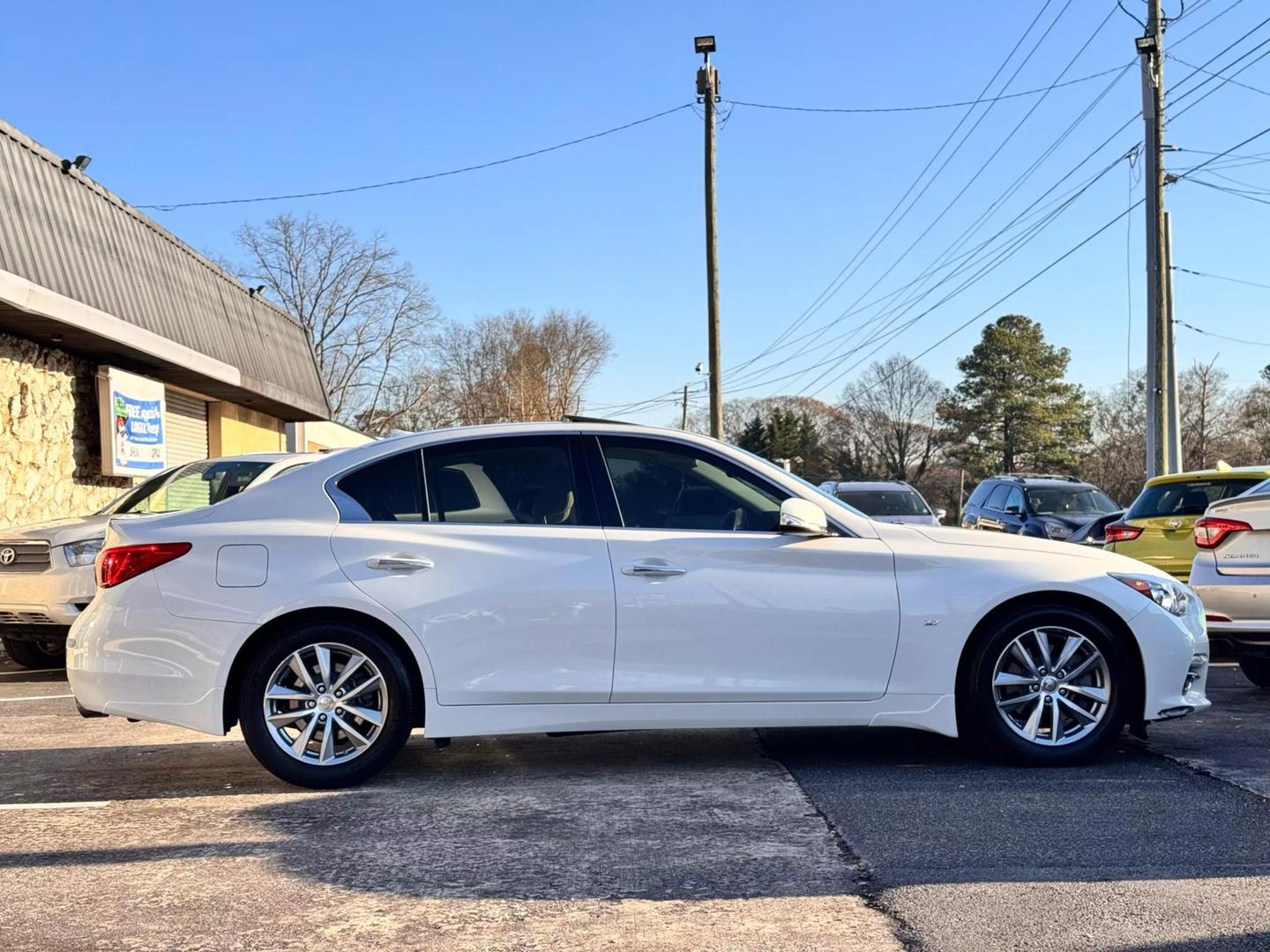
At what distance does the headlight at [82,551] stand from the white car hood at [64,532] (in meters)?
0.03

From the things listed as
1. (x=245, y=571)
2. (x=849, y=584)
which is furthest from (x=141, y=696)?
(x=849, y=584)

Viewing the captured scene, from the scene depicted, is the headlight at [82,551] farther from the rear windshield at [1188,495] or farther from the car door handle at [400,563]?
the rear windshield at [1188,495]

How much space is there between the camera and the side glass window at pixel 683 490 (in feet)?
18.6

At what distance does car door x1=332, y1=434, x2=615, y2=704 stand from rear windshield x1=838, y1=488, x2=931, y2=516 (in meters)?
13.7

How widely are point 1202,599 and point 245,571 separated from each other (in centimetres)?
578

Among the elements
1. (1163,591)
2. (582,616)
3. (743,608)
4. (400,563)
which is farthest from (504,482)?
(1163,591)

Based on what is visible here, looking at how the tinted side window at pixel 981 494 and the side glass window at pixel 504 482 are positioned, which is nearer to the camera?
the side glass window at pixel 504 482

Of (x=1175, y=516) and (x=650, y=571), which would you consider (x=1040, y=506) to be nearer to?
(x=1175, y=516)

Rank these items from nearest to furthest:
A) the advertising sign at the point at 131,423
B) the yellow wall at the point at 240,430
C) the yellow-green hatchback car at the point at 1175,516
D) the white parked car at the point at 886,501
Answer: the yellow-green hatchback car at the point at 1175,516, the advertising sign at the point at 131,423, the white parked car at the point at 886,501, the yellow wall at the point at 240,430

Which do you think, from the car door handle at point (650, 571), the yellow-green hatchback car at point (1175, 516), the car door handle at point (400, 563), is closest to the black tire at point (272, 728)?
the car door handle at point (400, 563)

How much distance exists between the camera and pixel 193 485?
1049 centimetres

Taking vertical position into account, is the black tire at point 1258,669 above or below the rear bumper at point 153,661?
below

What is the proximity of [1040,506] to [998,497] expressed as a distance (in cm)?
122

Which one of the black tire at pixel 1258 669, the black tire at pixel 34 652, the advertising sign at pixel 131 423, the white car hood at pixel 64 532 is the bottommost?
the black tire at pixel 34 652
